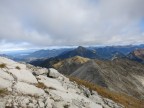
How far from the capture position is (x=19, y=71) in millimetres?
40062

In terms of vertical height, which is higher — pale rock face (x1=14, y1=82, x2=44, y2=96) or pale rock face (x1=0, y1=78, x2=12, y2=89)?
pale rock face (x1=0, y1=78, x2=12, y2=89)

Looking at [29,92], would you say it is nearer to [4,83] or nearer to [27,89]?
[27,89]

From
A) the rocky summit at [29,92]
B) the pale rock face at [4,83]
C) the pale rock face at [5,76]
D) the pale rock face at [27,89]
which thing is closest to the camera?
the rocky summit at [29,92]

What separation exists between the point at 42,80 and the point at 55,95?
19.8 feet

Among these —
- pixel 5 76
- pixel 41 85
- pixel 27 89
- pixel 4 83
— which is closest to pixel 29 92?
A: pixel 27 89

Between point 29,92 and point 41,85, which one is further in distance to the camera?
point 41,85

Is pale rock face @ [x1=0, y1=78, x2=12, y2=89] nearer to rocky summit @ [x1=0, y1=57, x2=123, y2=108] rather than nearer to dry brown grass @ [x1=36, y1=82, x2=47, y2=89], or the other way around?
rocky summit @ [x1=0, y1=57, x2=123, y2=108]

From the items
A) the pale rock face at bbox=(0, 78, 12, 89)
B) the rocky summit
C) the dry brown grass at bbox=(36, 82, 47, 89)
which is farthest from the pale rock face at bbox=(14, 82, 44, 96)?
the dry brown grass at bbox=(36, 82, 47, 89)

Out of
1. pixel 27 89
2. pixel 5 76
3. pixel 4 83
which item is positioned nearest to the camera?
pixel 4 83

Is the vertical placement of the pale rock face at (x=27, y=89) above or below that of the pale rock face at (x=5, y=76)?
below

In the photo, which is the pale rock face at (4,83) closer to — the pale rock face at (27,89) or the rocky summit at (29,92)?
the rocky summit at (29,92)

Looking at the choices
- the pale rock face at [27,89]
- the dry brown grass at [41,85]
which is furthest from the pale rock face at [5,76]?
the dry brown grass at [41,85]

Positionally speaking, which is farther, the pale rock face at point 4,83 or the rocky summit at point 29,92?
the pale rock face at point 4,83

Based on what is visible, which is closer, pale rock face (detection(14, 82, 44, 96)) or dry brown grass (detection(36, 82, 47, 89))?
pale rock face (detection(14, 82, 44, 96))
